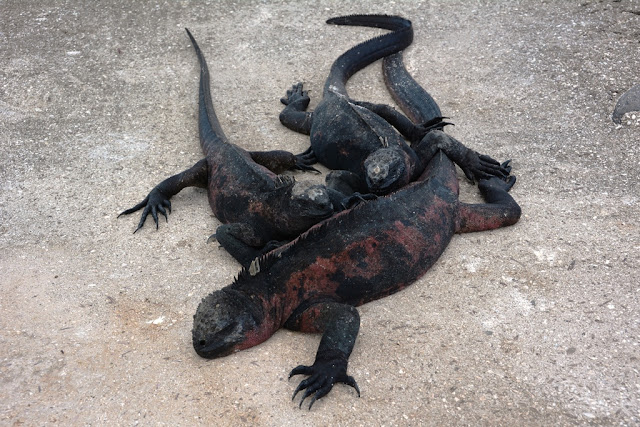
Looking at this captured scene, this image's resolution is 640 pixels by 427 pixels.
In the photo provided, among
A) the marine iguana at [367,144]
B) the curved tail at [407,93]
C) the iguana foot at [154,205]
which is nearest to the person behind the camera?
the marine iguana at [367,144]

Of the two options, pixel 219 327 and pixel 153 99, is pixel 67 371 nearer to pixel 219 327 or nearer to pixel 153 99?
pixel 219 327

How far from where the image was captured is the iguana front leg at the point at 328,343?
10.5 ft

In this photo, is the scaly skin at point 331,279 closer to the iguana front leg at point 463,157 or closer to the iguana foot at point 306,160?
the iguana front leg at point 463,157

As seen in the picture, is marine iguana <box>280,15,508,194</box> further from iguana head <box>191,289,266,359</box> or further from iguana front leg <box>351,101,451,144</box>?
iguana head <box>191,289,266,359</box>

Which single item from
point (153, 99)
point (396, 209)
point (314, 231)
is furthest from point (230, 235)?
point (153, 99)

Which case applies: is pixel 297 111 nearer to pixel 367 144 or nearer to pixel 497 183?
pixel 367 144

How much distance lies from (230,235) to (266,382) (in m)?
1.22

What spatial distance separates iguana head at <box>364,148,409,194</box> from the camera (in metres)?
4.22

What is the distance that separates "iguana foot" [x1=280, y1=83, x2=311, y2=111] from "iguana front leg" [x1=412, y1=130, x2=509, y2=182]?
1.56 meters

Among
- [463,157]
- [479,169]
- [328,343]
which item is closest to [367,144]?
[463,157]

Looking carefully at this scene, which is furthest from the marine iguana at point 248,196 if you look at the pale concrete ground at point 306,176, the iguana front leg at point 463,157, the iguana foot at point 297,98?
the iguana front leg at point 463,157

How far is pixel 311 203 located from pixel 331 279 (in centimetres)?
52

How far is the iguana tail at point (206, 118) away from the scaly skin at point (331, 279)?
1.85m

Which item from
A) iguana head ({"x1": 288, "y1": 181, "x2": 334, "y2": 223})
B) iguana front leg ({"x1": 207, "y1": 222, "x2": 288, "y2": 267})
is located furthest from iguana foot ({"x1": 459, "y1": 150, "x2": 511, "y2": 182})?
iguana front leg ({"x1": 207, "y1": 222, "x2": 288, "y2": 267})
